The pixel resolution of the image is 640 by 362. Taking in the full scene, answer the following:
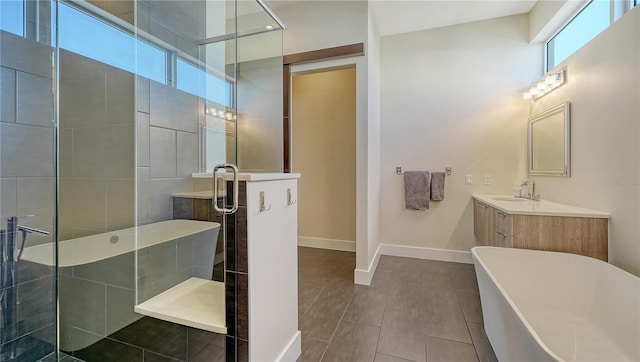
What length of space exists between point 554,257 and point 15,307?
3522 mm

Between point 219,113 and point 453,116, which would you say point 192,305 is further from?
point 453,116

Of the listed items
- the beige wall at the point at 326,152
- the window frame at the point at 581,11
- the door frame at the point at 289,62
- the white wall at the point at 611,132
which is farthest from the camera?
the beige wall at the point at 326,152

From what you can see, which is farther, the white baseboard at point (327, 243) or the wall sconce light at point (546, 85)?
the white baseboard at point (327, 243)

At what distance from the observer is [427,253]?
3.70 m

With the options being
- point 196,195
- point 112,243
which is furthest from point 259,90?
point 112,243

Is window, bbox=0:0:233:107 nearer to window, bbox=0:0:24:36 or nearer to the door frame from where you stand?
window, bbox=0:0:24:36

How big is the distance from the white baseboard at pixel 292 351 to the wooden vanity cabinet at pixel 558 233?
1858 mm

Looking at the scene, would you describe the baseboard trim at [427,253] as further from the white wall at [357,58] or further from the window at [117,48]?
the window at [117,48]

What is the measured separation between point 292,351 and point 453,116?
3.35 meters

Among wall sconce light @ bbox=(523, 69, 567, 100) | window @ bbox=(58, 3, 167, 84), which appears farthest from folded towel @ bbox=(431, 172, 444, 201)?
window @ bbox=(58, 3, 167, 84)

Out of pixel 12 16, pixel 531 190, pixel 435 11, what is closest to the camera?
pixel 12 16

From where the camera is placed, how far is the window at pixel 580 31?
87.7 inches

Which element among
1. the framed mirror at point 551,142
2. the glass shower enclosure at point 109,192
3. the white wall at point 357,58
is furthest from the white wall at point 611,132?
the glass shower enclosure at point 109,192

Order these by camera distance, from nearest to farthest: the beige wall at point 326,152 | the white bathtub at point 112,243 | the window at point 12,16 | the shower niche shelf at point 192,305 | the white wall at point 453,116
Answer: the shower niche shelf at point 192,305 < the window at point 12,16 < the white bathtub at point 112,243 < the white wall at point 453,116 < the beige wall at point 326,152
